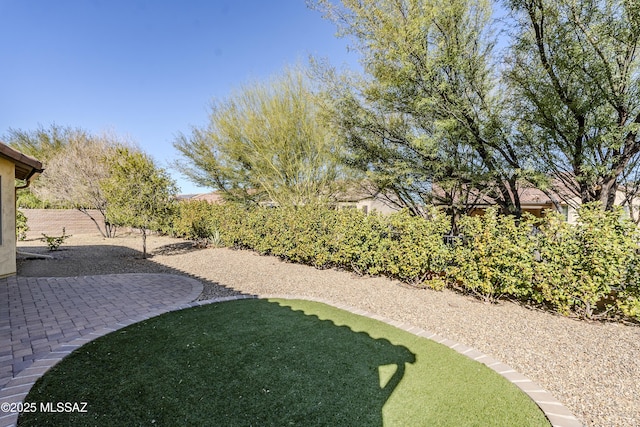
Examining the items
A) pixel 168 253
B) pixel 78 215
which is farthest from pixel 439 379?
pixel 78 215

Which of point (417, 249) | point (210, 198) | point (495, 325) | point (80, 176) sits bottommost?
point (495, 325)

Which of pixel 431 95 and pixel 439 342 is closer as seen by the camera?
pixel 439 342

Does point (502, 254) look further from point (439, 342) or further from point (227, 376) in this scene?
point (227, 376)

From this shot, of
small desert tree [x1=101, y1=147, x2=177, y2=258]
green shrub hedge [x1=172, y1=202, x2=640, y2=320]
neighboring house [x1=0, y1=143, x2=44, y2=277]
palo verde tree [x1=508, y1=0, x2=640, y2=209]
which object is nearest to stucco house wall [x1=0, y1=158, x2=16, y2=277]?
neighboring house [x1=0, y1=143, x2=44, y2=277]

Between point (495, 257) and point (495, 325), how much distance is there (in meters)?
1.40

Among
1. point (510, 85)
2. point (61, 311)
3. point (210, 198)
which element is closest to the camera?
point (61, 311)

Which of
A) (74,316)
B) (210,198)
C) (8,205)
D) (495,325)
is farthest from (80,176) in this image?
(495,325)

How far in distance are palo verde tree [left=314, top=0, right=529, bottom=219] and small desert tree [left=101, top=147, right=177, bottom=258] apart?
280 inches

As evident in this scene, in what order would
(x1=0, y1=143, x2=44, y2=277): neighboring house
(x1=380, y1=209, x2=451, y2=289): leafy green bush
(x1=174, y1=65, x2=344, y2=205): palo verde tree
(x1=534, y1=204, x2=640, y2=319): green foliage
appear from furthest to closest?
(x1=174, y1=65, x2=344, y2=205): palo verde tree < (x1=0, y1=143, x2=44, y2=277): neighboring house < (x1=380, y1=209, x2=451, y2=289): leafy green bush < (x1=534, y1=204, x2=640, y2=319): green foliage

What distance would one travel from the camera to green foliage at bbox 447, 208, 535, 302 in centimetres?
551

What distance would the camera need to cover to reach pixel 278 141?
13.6 m

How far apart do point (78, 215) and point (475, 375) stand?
2622 cm

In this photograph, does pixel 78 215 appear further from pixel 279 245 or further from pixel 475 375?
pixel 475 375

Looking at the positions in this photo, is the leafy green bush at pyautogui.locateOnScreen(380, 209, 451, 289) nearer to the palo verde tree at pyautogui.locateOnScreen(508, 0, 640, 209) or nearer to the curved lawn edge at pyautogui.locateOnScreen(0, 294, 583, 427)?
the curved lawn edge at pyautogui.locateOnScreen(0, 294, 583, 427)
